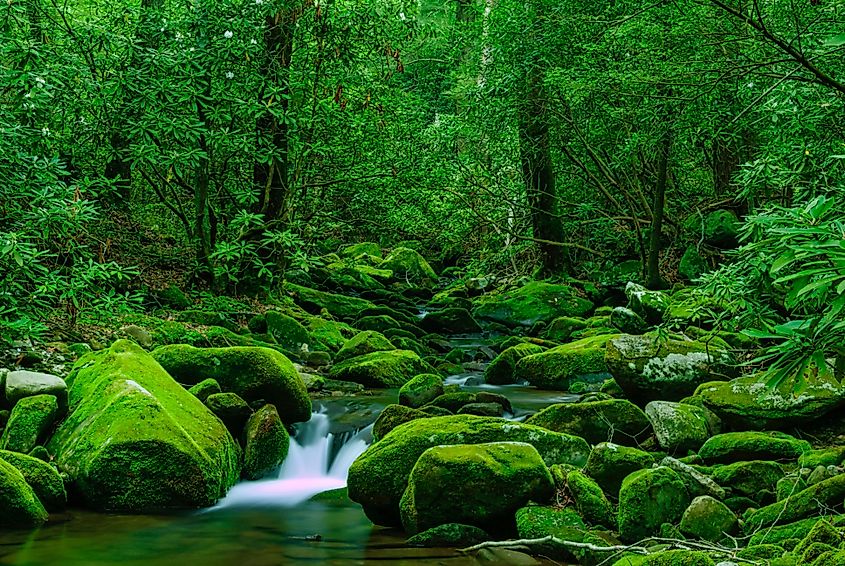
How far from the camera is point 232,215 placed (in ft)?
40.4

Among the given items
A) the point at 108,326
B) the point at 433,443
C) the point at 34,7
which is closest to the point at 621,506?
the point at 433,443

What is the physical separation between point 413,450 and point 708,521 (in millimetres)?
2138

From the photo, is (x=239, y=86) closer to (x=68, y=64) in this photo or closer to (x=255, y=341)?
(x=68, y=64)

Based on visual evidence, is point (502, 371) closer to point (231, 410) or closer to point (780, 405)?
point (231, 410)

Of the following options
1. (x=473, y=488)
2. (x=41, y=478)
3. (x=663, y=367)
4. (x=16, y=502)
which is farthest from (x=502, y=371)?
(x=16, y=502)

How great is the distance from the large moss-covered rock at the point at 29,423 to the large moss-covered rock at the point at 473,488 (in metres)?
3.08

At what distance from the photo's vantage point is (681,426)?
5.98 metres

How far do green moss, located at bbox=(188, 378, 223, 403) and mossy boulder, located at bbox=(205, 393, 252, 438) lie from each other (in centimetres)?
15

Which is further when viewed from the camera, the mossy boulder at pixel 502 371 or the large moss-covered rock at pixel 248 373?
the mossy boulder at pixel 502 371

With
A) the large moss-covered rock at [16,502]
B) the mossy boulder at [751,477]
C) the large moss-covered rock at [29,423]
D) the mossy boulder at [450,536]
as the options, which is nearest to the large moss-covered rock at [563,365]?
the mossy boulder at [751,477]

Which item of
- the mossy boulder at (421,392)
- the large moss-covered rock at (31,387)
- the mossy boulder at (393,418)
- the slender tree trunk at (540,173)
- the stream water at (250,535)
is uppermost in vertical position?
the slender tree trunk at (540,173)

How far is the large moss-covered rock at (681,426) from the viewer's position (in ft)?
19.5

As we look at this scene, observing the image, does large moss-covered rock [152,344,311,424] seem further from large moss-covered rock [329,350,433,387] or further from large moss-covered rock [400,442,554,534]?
large moss-covered rock [400,442,554,534]

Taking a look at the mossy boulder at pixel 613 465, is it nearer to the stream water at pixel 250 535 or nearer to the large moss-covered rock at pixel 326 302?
the stream water at pixel 250 535
